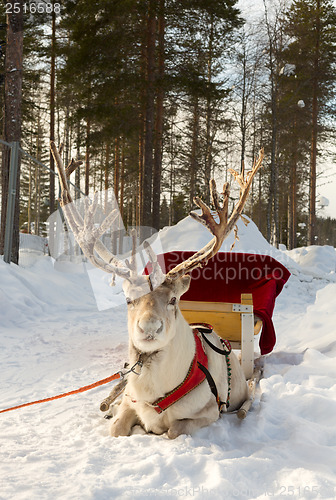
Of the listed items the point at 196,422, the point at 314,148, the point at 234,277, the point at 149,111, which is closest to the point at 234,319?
the point at 234,277

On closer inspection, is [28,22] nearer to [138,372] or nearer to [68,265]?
[68,265]

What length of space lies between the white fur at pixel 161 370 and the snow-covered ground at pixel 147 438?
12cm

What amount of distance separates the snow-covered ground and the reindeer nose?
2.44 ft

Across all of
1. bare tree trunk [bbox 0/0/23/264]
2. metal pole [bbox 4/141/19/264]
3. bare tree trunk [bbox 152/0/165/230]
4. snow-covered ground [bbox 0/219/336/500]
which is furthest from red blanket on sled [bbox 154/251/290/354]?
bare tree trunk [bbox 152/0/165/230]

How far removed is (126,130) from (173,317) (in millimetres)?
13452

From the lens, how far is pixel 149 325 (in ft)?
8.16

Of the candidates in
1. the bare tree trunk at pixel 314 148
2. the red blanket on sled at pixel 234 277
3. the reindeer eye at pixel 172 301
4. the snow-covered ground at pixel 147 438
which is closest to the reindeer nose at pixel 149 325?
the reindeer eye at pixel 172 301

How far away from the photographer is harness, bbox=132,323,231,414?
277cm

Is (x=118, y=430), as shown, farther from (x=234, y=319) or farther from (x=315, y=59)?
(x=315, y=59)

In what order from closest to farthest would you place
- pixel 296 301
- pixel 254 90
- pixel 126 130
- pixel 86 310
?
1. pixel 86 310
2. pixel 296 301
3. pixel 126 130
4. pixel 254 90

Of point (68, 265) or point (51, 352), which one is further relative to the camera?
point (68, 265)

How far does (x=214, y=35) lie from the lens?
1503 cm

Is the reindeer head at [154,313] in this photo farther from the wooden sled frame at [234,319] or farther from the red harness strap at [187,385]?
the wooden sled frame at [234,319]

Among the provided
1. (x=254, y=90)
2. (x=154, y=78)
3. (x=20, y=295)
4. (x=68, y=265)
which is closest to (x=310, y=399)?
(x=20, y=295)
